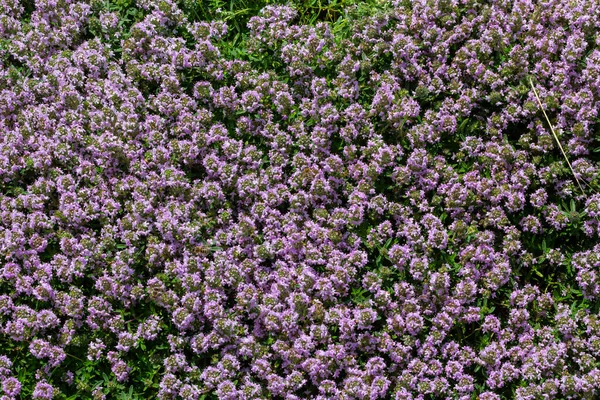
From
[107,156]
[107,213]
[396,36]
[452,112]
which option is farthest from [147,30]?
[452,112]

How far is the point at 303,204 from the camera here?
5.68m

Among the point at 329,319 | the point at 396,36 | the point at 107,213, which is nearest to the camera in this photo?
the point at 329,319

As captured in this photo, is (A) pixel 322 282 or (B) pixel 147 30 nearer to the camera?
(A) pixel 322 282

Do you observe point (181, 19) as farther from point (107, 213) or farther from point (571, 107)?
point (571, 107)

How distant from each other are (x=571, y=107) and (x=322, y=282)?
2.51 metres

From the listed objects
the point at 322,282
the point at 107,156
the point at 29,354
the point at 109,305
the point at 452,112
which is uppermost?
the point at 452,112

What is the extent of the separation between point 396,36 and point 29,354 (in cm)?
403

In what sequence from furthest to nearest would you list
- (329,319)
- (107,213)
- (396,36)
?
(396,36) < (107,213) < (329,319)

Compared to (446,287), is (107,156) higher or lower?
higher

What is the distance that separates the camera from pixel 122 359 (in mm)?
5414

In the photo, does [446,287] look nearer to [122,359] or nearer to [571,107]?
[571,107]

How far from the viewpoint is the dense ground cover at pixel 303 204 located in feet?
17.4

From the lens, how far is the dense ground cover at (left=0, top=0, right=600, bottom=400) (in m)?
5.30

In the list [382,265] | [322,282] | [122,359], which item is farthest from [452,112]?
[122,359]
